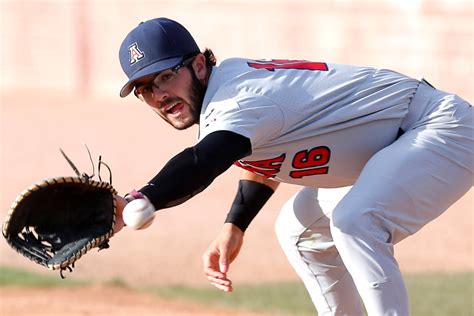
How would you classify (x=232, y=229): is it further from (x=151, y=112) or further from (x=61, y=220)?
(x=151, y=112)

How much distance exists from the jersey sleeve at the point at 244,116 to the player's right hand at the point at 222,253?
902mm

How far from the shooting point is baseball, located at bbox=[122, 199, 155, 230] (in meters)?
3.77

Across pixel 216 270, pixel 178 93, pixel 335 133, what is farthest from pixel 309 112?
pixel 216 270

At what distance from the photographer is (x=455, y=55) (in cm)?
1884

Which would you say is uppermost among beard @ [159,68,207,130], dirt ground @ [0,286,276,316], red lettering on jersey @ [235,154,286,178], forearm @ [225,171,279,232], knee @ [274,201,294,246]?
beard @ [159,68,207,130]

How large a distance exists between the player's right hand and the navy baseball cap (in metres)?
0.97

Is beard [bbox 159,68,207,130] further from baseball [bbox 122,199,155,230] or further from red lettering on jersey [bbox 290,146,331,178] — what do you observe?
baseball [bbox 122,199,155,230]

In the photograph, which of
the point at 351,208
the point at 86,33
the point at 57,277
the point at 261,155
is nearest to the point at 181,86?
the point at 261,155

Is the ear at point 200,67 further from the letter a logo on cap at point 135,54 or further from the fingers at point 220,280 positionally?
the fingers at point 220,280

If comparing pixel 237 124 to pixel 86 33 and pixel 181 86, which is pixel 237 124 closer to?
pixel 181 86

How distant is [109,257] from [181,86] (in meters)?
6.91

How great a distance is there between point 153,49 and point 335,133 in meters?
0.84

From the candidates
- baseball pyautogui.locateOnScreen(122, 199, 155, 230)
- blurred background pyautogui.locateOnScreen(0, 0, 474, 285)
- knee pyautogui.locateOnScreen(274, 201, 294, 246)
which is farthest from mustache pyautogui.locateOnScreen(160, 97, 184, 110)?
blurred background pyautogui.locateOnScreen(0, 0, 474, 285)

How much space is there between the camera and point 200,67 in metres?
4.64
